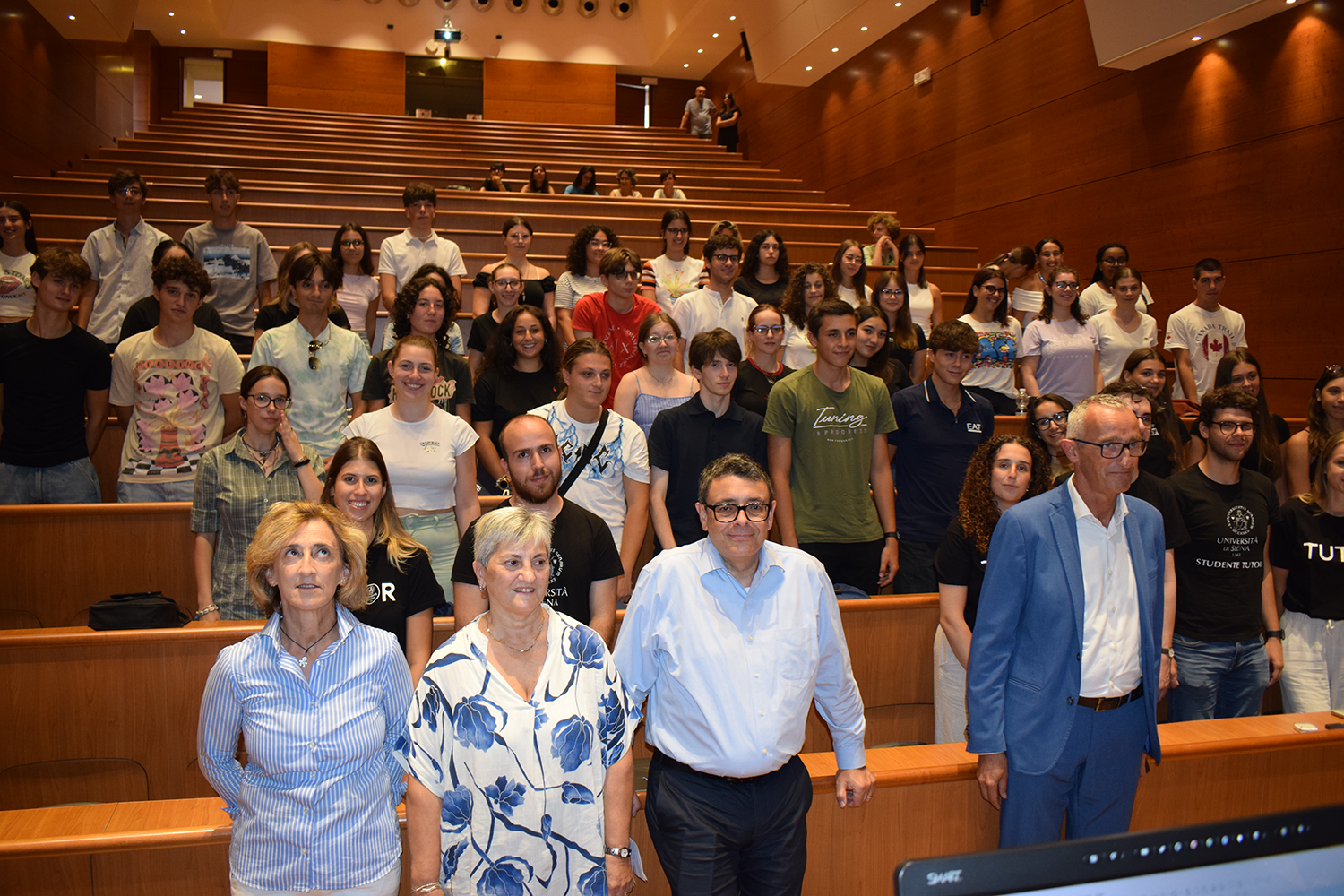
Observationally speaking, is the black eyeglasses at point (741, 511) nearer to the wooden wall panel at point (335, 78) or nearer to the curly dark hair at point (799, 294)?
the curly dark hair at point (799, 294)

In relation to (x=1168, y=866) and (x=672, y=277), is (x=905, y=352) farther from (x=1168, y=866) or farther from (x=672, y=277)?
(x=1168, y=866)

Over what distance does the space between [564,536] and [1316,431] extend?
251 cm

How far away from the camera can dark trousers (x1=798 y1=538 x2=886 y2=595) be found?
105 inches

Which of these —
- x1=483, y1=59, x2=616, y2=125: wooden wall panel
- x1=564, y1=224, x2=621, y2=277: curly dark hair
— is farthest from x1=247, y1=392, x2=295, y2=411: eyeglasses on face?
x1=483, y1=59, x2=616, y2=125: wooden wall panel

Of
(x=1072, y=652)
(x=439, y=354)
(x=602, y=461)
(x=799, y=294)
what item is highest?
(x=799, y=294)

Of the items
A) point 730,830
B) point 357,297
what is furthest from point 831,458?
point 357,297

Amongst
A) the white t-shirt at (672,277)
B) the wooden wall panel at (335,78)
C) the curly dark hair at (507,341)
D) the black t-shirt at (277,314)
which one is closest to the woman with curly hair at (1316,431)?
the white t-shirt at (672,277)

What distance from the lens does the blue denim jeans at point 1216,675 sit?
8.00ft

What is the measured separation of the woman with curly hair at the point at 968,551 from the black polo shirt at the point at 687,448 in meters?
0.67

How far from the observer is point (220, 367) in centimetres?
298

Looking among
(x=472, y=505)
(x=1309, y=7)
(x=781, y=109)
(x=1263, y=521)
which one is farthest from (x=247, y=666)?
(x=781, y=109)

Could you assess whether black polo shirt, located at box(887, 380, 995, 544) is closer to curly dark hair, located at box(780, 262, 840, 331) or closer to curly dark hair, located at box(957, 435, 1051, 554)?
curly dark hair, located at box(957, 435, 1051, 554)

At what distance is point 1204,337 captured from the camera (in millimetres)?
4211

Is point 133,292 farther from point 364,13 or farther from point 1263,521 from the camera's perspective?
point 364,13
